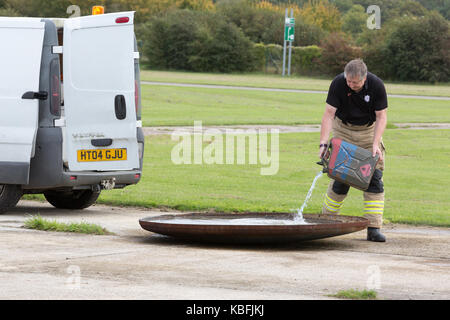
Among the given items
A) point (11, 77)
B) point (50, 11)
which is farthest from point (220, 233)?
point (50, 11)

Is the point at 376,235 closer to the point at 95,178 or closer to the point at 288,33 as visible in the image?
the point at 95,178

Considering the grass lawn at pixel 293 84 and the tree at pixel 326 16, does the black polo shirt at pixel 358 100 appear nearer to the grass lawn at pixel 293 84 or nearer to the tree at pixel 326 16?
the grass lawn at pixel 293 84

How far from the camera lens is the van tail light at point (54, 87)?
10.2 meters

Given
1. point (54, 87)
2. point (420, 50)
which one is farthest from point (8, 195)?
point (420, 50)

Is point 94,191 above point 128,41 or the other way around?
the other way around

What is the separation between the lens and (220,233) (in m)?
8.28

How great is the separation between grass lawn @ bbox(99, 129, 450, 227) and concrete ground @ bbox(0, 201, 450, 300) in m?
2.04

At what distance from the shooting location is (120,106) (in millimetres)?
10414

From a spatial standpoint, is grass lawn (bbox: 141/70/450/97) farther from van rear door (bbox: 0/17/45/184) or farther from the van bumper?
van rear door (bbox: 0/17/45/184)

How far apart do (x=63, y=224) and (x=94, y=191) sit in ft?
4.94

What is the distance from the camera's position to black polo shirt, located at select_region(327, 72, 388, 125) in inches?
357

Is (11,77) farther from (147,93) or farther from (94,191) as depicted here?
(147,93)

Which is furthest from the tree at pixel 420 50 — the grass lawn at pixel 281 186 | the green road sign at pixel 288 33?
the grass lawn at pixel 281 186

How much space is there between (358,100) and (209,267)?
2.91 m
